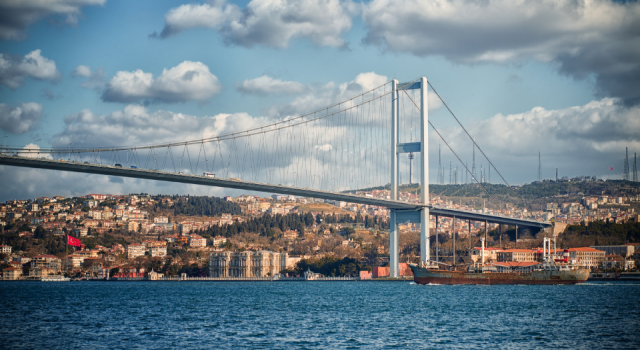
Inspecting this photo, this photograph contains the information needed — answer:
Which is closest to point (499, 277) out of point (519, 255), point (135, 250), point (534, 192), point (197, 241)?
point (519, 255)

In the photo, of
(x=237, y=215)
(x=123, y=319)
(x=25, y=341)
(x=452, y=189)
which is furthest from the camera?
(x=237, y=215)

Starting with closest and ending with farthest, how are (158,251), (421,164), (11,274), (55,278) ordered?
(421,164) < (11,274) < (55,278) < (158,251)

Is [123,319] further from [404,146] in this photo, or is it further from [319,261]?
[319,261]

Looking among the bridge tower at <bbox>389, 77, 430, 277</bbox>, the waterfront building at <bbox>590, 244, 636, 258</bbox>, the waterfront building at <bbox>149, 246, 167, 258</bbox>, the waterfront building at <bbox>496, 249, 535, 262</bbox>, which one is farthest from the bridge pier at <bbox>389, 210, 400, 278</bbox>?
the waterfront building at <bbox>149, 246, 167, 258</bbox>

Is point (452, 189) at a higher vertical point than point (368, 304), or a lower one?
higher

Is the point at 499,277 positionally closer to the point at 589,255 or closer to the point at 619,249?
the point at 589,255

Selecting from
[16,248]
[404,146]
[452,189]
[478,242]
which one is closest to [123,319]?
[404,146]

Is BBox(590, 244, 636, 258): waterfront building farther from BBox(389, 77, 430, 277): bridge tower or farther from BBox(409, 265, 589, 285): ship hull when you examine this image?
BBox(389, 77, 430, 277): bridge tower
